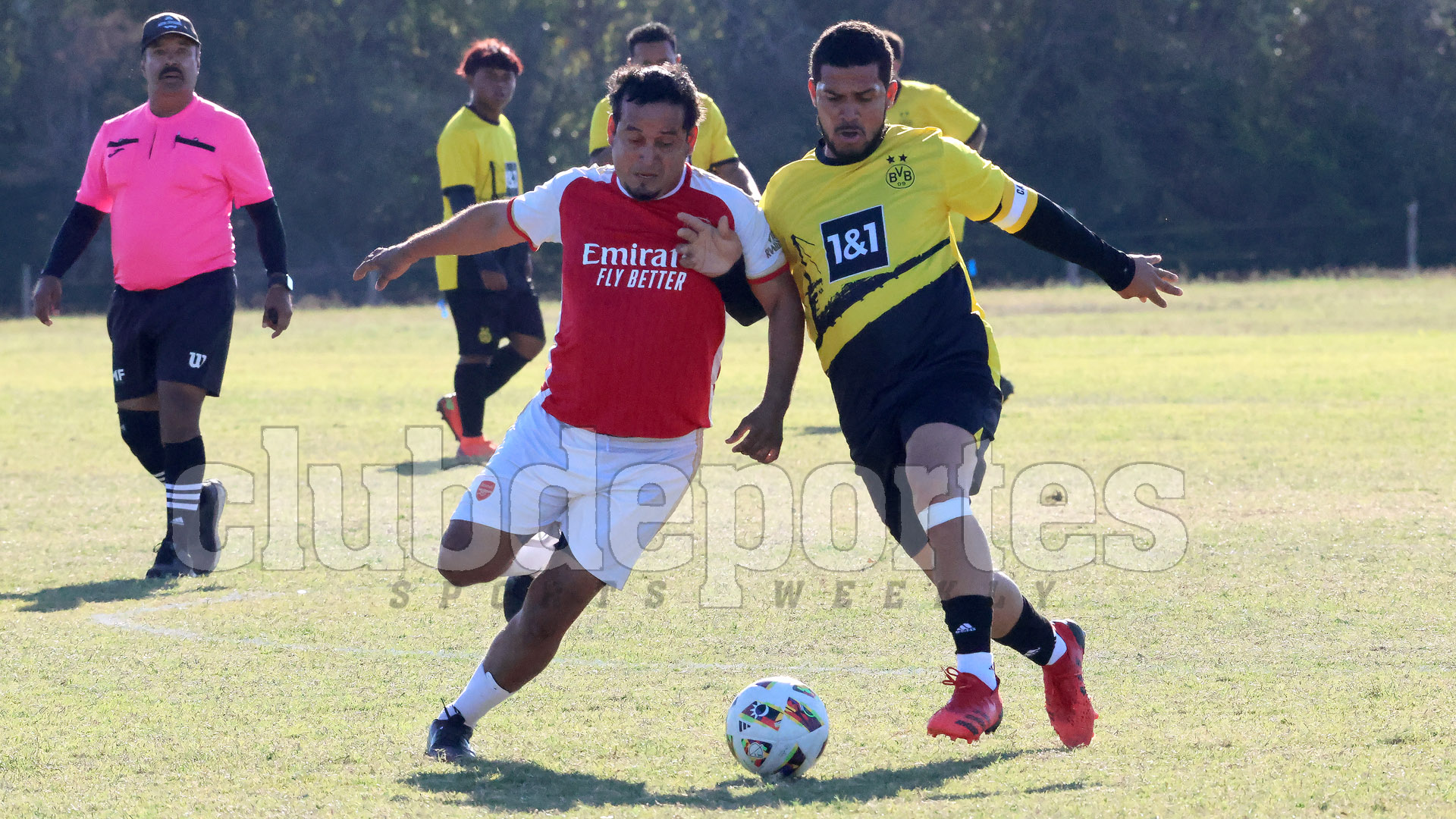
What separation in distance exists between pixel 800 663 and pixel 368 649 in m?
1.48

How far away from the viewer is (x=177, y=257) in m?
7.36

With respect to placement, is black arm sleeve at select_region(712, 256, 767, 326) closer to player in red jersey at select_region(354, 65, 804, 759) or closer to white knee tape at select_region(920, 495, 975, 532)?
player in red jersey at select_region(354, 65, 804, 759)

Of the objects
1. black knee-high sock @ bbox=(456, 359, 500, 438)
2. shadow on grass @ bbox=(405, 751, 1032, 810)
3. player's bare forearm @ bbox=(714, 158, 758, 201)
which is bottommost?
shadow on grass @ bbox=(405, 751, 1032, 810)

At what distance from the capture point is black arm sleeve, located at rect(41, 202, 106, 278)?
25.3 ft

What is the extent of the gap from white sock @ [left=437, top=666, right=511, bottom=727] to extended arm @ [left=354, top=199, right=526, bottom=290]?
1.17 meters

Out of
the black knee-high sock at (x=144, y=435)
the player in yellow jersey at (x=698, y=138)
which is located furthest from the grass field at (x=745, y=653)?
the player in yellow jersey at (x=698, y=138)

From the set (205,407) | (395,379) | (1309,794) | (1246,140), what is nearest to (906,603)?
(1309,794)

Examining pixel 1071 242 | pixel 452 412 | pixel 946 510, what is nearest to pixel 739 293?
pixel 946 510

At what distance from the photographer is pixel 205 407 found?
47.8ft

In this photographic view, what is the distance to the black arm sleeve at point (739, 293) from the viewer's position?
188 inches

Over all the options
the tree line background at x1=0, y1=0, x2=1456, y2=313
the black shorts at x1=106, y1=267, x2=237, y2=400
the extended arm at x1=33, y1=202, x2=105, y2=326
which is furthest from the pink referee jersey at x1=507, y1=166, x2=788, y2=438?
the tree line background at x1=0, y1=0, x2=1456, y2=313

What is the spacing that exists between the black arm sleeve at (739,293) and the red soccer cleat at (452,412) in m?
6.45

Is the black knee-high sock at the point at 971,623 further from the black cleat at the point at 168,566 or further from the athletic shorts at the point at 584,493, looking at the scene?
the black cleat at the point at 168,566

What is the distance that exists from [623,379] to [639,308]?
20 centimetres
